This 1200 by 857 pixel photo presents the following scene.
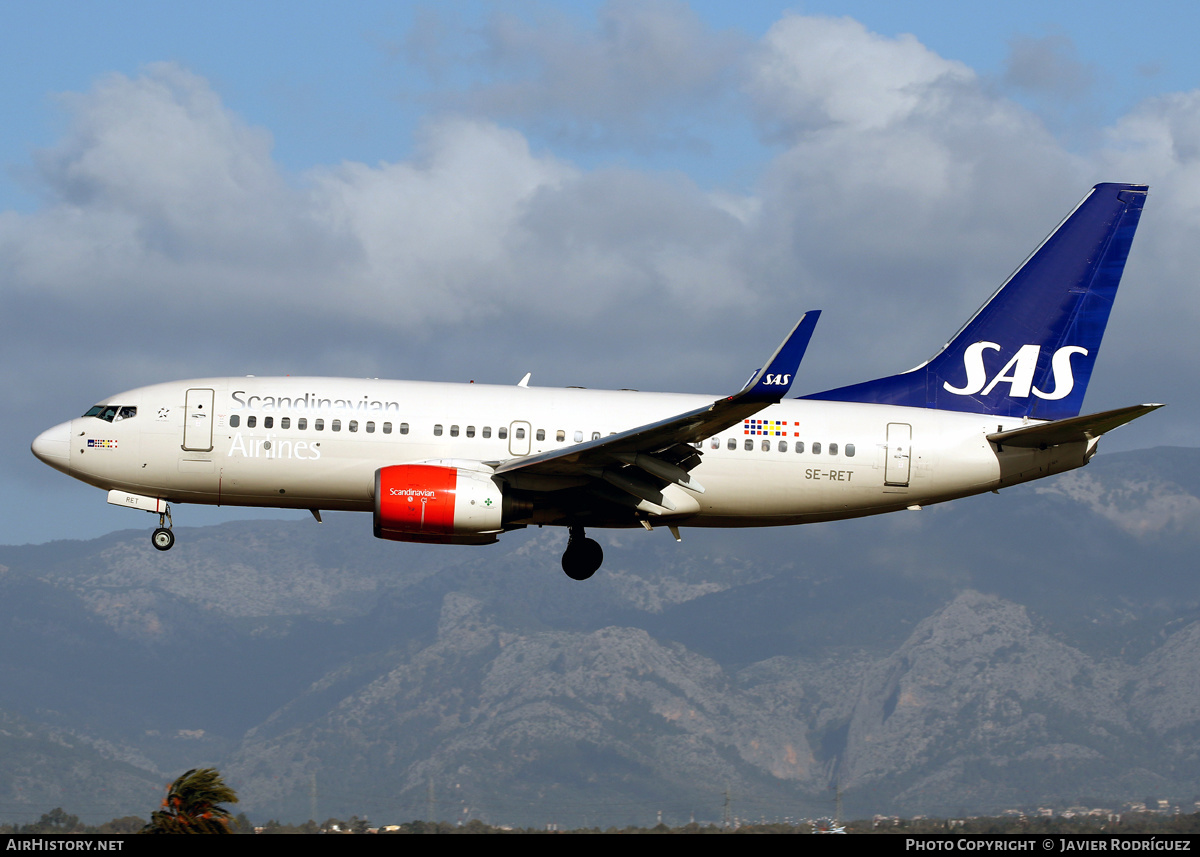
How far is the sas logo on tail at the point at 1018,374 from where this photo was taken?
41656 millimetres

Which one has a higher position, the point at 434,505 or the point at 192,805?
the point at 434,505

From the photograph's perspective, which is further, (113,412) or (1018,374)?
(1018,374)

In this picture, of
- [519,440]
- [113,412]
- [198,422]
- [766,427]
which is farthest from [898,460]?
[113,412]

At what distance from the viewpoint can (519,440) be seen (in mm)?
37438

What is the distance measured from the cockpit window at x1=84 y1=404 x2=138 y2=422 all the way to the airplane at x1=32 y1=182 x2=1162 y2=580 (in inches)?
2.3

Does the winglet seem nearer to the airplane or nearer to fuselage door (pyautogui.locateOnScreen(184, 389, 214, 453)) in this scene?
the airplane

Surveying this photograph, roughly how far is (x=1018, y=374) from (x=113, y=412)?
2545cm

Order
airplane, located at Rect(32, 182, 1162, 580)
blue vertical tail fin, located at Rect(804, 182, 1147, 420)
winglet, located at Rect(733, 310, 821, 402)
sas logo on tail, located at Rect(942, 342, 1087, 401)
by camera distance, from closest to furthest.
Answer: winglet, located at Rect(733, 310, 821, 402)
airplane, located at Rect(32, 182, 1162, 580)
blue vertical tail fin, located at Rect(804, 182, 1147, 420)
sas logo on tail, located at Rect(942, 342, 1087, 401)

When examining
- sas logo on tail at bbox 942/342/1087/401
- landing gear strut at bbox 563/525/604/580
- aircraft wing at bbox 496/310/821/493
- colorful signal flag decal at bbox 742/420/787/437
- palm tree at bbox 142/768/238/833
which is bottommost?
palm tree at bbox 142/768/238/833

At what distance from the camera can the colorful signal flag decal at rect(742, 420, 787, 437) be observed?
38.0 metres

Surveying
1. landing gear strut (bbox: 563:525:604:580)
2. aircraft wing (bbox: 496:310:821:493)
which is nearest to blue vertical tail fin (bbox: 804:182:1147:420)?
aircraft wing (bbox: 496:310:821:493)

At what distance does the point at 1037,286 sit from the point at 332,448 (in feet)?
70.0

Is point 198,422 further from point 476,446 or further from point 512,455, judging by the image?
point 512,455
